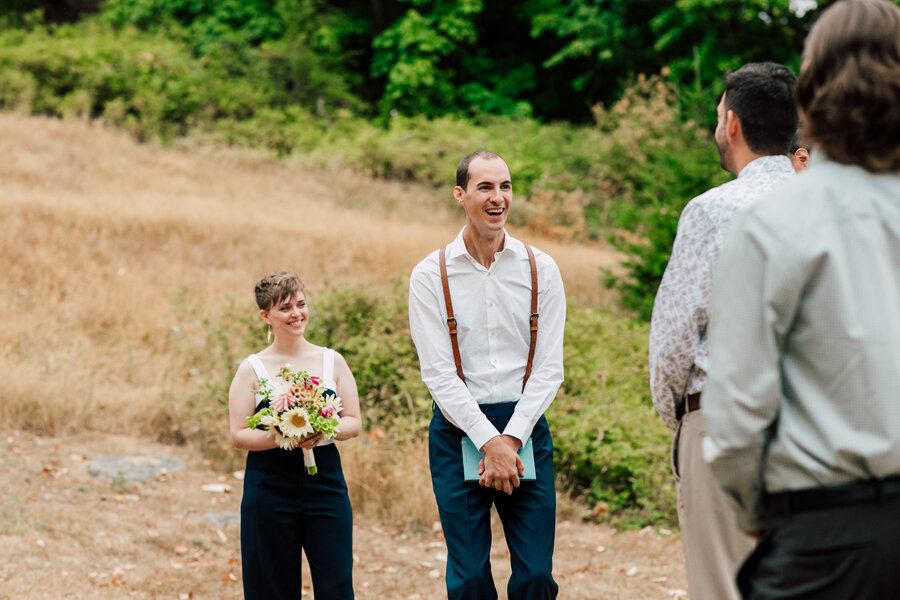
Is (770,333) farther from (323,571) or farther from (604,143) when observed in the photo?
(604,143)

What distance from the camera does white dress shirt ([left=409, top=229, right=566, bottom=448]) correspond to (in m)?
3.97

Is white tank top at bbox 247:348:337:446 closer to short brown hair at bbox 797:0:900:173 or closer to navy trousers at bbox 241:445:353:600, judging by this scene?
navy trousers at bbox 241:445:353:600

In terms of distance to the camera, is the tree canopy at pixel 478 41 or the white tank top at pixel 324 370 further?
the tree canopy at pixel 478 41

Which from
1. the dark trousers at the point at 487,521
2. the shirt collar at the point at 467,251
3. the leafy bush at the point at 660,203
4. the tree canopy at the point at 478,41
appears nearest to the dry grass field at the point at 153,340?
the leafy bush at the point at 660,203

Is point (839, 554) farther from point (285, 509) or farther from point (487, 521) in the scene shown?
point (285, 509)

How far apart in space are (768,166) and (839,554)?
151 cm

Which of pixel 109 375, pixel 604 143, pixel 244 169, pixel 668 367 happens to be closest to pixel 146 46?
pixel 244 169

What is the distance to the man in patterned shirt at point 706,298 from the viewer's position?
2.93 metres

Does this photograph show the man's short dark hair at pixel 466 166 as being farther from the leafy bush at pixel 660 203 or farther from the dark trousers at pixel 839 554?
the leafy bush at pixel 660 203

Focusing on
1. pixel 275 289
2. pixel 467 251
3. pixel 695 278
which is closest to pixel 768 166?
pixel 695 278

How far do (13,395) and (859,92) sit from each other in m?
8.51

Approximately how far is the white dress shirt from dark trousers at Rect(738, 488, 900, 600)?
1.97 metres

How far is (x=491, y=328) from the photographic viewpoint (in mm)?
4043

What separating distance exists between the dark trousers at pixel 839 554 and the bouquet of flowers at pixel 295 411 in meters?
2.31
